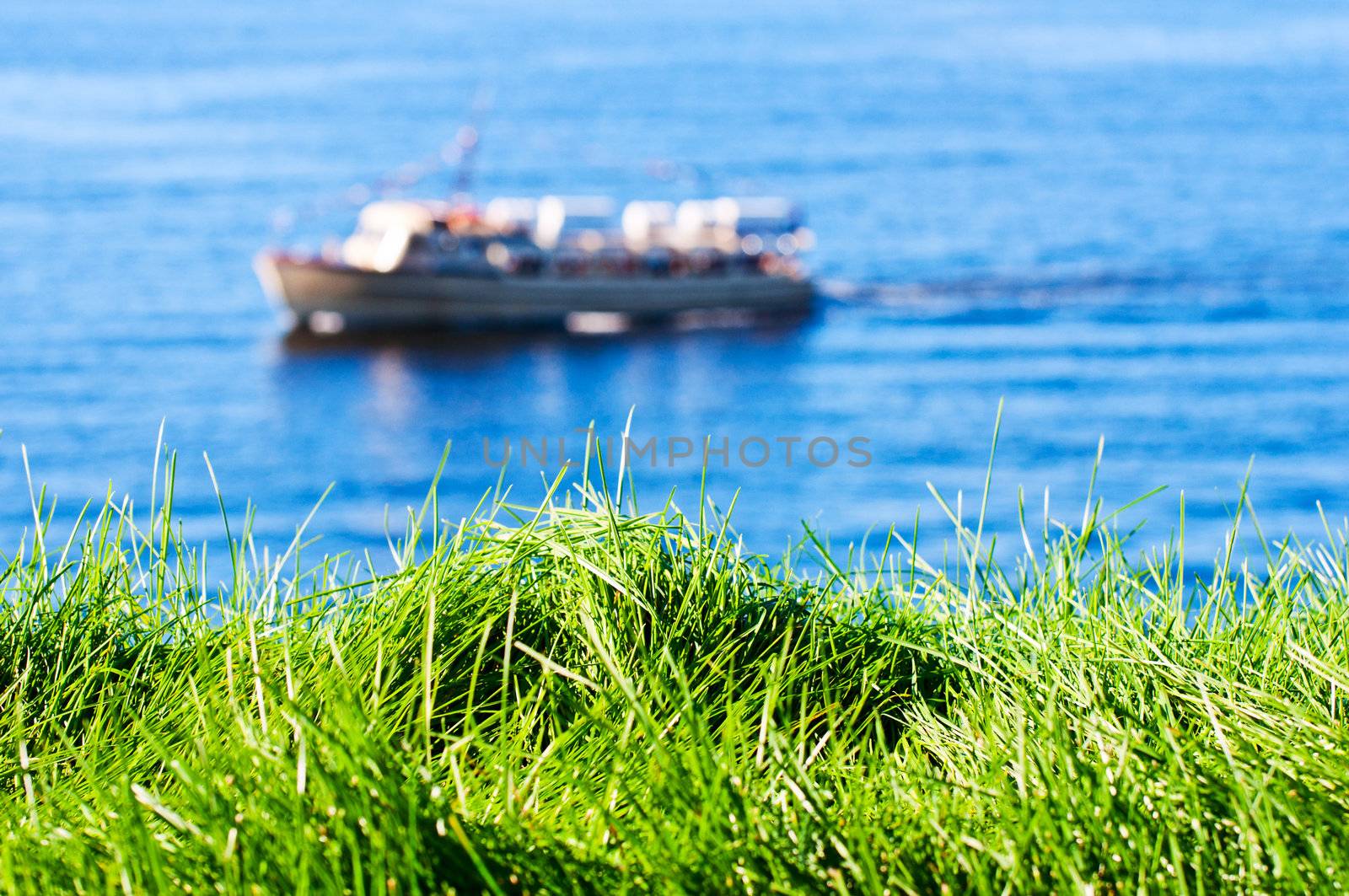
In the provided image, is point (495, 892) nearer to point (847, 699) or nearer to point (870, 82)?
point (847, 699)

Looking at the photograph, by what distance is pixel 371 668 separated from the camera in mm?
2418

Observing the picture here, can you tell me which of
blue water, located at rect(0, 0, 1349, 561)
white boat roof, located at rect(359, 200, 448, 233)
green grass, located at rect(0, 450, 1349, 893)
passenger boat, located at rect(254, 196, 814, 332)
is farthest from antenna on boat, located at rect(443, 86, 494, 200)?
green grass, located at rect(0, 450, 1349, 893)

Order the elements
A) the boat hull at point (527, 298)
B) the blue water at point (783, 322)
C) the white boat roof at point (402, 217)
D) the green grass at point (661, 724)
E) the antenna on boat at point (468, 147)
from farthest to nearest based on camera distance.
A: the antenna on boat at point (468, 147)
the boat hull at point (527, 298)
the white boat roof at point (402, 217)
the blue water at point (783, 322)
the green grass at point (661, 724)

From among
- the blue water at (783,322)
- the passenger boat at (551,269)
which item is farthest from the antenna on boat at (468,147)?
the passenger boat at (551,269)

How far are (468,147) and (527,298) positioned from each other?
4.48 m

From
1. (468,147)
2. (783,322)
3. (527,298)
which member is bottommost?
(783,322)

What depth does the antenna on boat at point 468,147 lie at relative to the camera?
42.6 metres

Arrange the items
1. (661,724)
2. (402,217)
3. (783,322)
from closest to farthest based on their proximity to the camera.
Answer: (661,724)
(402,217)
(783,322)

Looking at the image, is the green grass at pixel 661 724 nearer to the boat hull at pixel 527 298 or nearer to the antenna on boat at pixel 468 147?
the boat hull at pixel 527 298

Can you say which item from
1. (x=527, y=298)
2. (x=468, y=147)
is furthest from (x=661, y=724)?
(x=468, y=147)

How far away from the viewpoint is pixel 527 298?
4150 cm

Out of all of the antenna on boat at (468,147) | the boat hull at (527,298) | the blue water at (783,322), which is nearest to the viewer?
the blue water at (783,322)

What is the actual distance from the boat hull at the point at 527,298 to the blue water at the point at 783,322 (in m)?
0.90

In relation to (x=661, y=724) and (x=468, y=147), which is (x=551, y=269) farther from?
(x=661, y=724)
